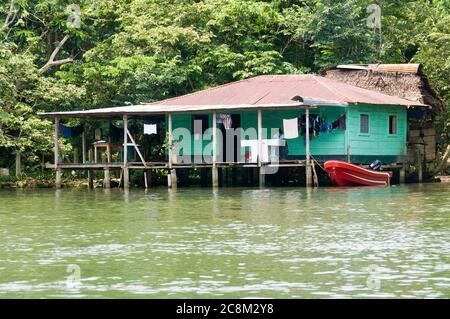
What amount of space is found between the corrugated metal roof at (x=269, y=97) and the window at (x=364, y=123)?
27.0 inches

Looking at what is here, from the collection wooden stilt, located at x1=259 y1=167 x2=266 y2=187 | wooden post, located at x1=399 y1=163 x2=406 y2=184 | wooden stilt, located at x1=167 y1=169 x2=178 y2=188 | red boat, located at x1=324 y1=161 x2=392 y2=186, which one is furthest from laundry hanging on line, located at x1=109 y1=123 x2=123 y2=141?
wooden post, located at x1=399 y1=163 x2=406 y2=184

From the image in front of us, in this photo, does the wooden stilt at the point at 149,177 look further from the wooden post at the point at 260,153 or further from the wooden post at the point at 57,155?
the wooden post at the point at 260,153

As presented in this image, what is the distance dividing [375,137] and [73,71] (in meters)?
12.2

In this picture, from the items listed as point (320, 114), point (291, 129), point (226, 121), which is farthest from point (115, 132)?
point (320, 114)

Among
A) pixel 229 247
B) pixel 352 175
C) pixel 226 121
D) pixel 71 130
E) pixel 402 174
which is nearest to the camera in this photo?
pixel 229 247

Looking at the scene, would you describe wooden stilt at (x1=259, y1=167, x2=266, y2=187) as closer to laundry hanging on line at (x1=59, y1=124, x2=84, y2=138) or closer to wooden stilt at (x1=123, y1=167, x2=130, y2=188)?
wooden stilt at (x1=123, y1=167, x2=130, y2=188)

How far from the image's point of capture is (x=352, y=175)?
36.2 meters

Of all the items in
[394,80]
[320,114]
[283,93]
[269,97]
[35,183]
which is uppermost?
[394,80]

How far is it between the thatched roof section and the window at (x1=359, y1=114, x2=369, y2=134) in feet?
10.2

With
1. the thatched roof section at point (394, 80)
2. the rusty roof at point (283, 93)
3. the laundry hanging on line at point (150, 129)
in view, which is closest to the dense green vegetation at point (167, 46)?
the thatched roof section at point (394, 80)

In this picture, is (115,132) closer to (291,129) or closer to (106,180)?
(106,180)

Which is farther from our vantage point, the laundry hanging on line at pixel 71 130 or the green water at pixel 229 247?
the laundry hanging on line at pixel 71 130

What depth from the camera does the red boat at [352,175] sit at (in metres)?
35.7

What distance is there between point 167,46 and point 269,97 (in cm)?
712
